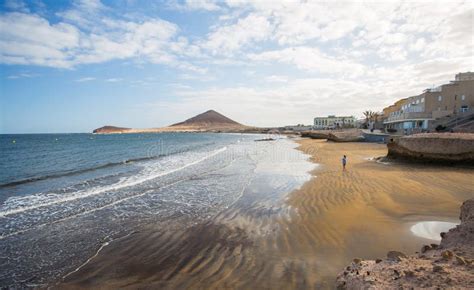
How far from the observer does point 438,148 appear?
16.1 m

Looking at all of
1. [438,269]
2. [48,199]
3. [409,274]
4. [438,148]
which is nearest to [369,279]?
[409,274]

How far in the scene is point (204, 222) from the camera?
8398 mm

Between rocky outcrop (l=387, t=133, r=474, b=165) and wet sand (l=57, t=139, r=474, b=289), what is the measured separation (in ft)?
17.8

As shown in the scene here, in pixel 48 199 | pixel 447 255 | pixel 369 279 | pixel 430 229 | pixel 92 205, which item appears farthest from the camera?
pixel 48 199

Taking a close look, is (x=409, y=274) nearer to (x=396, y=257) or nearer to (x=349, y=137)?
(x=396, y=257)

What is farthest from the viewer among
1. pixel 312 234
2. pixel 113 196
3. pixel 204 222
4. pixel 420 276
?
pixel 113 196

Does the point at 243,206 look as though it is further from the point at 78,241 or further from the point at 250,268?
the point at 78,241

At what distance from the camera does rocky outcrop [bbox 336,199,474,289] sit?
3033 millimetres

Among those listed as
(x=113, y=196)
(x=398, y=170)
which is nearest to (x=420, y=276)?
(x=113, y=196)

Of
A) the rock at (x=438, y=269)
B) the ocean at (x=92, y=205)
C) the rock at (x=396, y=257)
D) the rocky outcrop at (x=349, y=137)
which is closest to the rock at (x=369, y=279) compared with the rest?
the rock at (x=438, y=269)

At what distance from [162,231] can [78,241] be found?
7.29ft

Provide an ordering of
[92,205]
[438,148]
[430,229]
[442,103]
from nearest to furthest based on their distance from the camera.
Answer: [430,229]
[92,205]
[438,148]
[442,103]

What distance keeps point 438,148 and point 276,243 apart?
15.1m

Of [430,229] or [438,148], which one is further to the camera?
[438,148]
